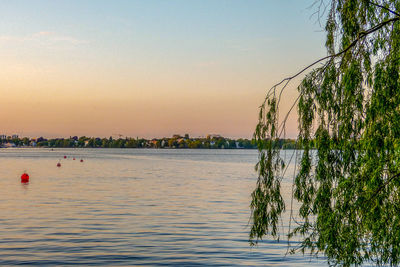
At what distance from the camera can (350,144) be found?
7.52m

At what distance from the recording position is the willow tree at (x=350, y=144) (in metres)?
6.94

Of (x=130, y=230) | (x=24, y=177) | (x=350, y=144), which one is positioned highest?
(x=350, y=144)

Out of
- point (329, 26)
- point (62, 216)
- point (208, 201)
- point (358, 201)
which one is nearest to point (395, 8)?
point (329, 26)

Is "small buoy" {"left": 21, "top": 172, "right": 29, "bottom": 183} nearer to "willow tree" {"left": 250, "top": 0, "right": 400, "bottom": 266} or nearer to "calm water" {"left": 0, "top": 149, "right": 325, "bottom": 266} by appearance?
"calm water" {"left": 0, "top": 149, "right": 325, "bottom": 266}

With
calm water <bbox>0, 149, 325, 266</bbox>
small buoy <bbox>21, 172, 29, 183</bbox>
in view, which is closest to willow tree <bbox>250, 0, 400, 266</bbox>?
calm water <bbox>0, 149, 325, 266</bbox>

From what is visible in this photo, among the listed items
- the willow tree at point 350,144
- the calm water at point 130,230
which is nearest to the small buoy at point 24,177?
the calm water at point 130,230

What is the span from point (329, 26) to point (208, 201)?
23909 mm

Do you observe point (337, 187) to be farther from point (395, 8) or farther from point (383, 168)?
point (395, 8)

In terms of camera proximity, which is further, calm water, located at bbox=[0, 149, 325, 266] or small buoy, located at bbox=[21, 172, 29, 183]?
small buoy, located at bbox=[21, 172, 29, 183]

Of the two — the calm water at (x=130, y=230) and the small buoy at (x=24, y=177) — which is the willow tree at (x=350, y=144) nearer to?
the calm water at (x=130, y=230)

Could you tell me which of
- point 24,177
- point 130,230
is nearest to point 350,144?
Result: point 130,230

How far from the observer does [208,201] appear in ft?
103

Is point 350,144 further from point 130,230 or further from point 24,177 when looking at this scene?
point 24,177

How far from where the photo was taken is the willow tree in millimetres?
6941
